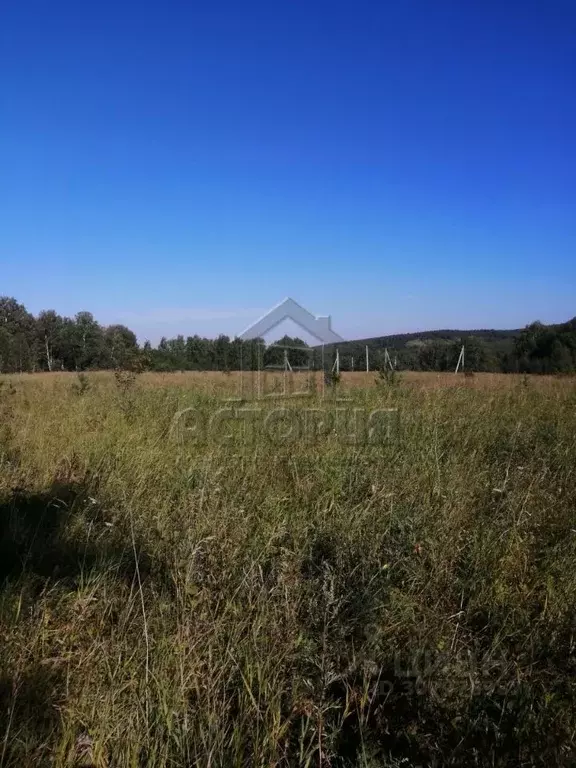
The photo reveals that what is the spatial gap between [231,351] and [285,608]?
1504 cm

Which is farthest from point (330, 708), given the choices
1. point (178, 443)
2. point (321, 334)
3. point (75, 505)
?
point (321, 334)

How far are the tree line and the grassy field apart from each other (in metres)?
5.46

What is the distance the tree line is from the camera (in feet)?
31.3

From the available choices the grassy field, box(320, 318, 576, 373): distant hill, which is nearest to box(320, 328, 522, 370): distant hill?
box(320, 318, 576, 373): distant hill

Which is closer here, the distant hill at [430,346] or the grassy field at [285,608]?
the grassy field at [285,608]

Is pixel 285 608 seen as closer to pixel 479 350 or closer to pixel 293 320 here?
pixel 293 320

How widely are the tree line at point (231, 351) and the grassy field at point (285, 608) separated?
17.9 feet

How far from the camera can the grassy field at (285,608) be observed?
4.33 feet

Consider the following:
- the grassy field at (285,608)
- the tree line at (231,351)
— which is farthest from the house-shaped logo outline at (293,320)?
the grassy field at (285,608)

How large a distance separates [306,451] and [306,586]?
2.01 m

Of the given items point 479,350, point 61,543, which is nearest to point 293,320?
point 61,543

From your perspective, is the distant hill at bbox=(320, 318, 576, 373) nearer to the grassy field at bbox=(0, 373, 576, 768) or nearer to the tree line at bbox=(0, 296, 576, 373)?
the tree line at bbox=(0, 296, 576, 373)

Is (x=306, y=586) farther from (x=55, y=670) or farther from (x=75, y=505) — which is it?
(x=75, y=505)

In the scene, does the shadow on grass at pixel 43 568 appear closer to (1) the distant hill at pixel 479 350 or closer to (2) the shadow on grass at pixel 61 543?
(2) the shadow on grass at pixel 61 543
